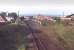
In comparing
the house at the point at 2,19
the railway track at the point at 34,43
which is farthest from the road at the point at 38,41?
the house at the point at 2,19

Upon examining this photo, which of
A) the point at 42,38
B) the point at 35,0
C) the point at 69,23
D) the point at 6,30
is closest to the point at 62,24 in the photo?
the point at 69,23

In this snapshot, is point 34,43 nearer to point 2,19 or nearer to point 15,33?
point 15,33

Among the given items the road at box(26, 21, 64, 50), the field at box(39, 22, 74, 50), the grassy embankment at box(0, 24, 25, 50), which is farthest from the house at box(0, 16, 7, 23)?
the field at box(39, 22, 74, 50)

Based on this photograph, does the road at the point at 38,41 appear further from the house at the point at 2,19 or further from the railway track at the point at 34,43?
the house at the point at 2,19

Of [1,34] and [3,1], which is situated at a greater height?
[3,1]

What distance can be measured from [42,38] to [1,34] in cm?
34

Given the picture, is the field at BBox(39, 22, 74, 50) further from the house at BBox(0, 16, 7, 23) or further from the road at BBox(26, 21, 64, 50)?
the house at BBox(0, 16, 7, 23)

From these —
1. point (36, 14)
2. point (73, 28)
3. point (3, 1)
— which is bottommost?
point (73, 28)

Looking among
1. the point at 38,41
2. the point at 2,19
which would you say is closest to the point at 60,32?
the point at 38,41

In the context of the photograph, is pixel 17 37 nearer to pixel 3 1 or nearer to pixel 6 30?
pixel 6 30

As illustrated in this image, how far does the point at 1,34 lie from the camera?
1.08 meters

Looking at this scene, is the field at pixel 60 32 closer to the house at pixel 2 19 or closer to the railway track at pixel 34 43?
the railway track at pixel 34 43

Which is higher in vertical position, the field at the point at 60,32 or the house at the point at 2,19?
the house at the point at 2,19

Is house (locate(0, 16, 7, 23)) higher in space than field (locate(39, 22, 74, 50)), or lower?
higher
